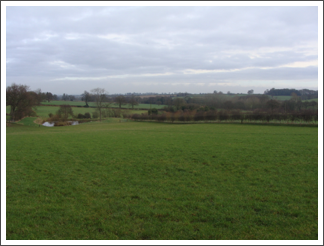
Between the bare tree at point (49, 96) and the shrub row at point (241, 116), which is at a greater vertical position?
the bare tree at point (49, 96)

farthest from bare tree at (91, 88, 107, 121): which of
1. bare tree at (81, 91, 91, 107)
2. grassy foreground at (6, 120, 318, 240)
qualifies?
grassy foreground at (6, 120, 318, 240)

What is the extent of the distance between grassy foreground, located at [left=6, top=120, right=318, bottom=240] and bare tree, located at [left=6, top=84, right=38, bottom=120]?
1521 inches

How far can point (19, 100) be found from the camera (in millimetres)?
42750

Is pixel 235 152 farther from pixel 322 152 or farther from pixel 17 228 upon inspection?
pixel 17 228

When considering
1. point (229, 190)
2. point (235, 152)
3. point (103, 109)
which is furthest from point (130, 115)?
point (229, 190)

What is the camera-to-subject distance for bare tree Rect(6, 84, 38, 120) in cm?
4208

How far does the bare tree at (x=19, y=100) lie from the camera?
138 ft

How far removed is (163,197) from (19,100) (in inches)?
A: 1837

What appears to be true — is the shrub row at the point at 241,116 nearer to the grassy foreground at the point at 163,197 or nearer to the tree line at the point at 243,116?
the tree line at the point at 243,116

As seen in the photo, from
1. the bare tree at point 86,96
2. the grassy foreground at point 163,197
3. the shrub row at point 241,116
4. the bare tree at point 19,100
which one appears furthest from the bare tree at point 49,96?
→ the grassy foreground at point 163,197

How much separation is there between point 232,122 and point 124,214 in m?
35.9

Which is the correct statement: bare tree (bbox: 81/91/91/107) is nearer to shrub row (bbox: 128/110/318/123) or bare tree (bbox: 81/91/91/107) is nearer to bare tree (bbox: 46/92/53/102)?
bare tree (bbox: 46/92/53/102)

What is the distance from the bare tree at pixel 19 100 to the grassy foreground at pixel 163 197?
38.6 meters

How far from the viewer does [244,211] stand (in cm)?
516
